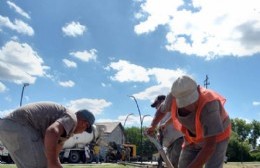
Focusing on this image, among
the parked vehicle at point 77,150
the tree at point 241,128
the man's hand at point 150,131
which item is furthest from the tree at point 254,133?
the man's hand at point 150,131

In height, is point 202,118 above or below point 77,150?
below

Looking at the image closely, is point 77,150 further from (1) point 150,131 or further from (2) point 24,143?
(2) point 24,143

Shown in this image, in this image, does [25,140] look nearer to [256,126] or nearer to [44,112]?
[44,112]

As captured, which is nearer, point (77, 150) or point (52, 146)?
point (52, 146)

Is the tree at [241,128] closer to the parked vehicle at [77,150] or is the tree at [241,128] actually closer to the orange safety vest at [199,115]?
the parked vehicle at [77,150]

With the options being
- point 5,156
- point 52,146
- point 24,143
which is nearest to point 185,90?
point 52,146

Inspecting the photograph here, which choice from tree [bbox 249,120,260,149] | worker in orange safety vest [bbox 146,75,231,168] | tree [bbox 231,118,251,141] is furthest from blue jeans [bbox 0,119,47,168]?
tree [bbox 249,120,260,149]

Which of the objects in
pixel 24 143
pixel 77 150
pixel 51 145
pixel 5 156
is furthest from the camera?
pixel 77 150

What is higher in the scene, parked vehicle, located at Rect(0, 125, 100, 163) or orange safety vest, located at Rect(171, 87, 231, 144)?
parked vehicle, located at Rect(0, 125, 100, 163)

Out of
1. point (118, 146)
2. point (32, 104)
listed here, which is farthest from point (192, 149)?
point (118, 146)

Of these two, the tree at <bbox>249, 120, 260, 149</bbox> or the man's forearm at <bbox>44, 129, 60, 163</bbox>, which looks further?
the tree at <bbox>249, 120, 260, 149</bbox>

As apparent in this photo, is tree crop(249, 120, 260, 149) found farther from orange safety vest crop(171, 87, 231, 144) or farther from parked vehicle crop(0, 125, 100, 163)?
orange safety vest crop(171, 87, 231, 144)

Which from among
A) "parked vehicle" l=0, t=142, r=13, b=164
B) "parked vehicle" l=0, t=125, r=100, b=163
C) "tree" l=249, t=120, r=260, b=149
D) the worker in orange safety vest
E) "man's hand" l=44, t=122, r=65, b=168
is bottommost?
"man's hand" l=44, t=122, r=65, b=168

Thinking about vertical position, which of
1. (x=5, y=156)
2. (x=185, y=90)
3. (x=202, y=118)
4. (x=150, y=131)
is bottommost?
(x=202, y=118)
